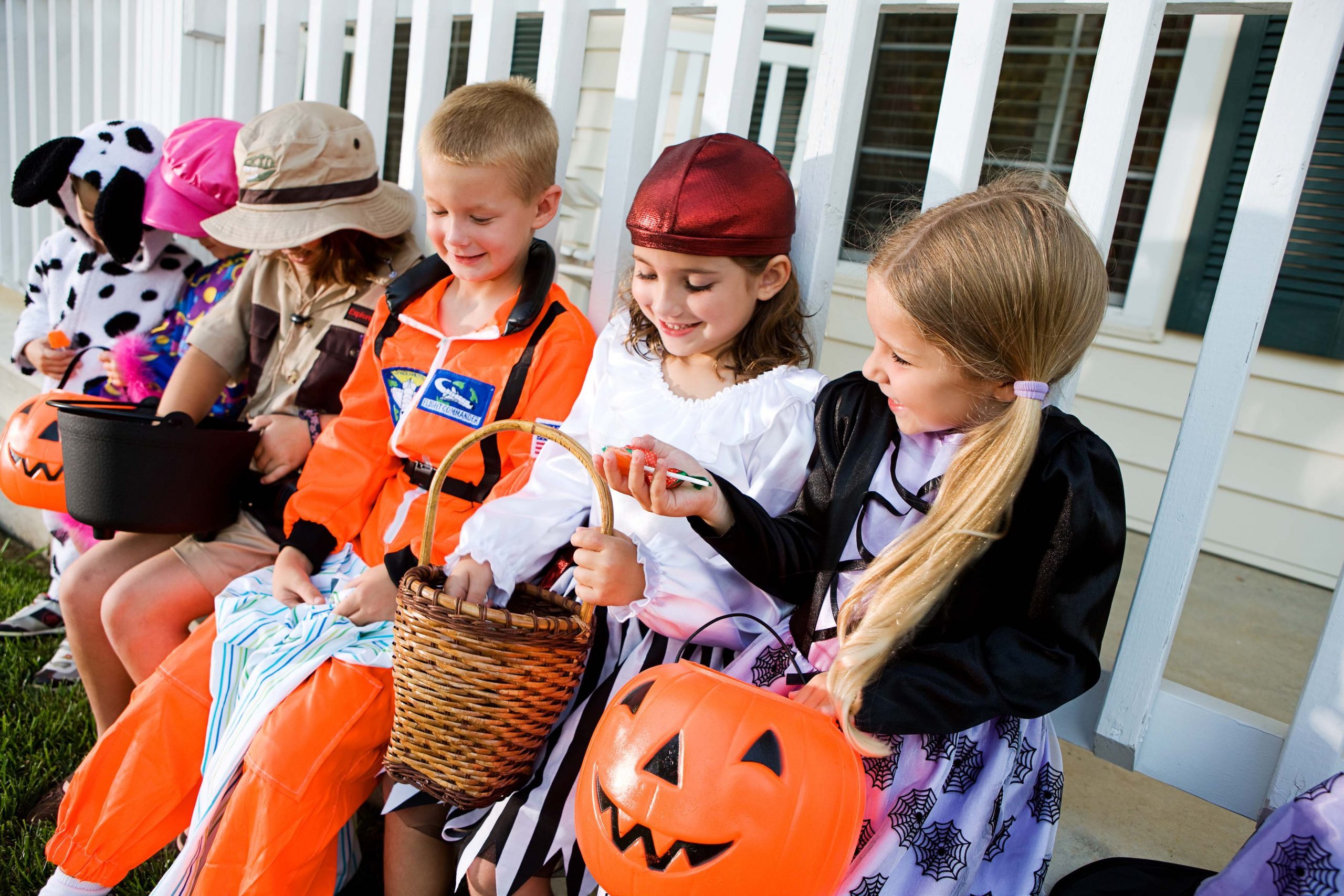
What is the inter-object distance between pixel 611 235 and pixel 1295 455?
3592mm

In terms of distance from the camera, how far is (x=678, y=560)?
1848 millimetres

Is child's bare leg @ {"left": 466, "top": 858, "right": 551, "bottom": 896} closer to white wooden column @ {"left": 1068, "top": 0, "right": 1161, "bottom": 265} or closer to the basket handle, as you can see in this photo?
the basket handle

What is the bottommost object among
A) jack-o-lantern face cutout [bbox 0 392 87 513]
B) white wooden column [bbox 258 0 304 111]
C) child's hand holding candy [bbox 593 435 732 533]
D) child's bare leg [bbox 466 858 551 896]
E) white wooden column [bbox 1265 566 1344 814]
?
child's bare leg [bbox 466 858 551 896]

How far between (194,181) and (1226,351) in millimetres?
2929

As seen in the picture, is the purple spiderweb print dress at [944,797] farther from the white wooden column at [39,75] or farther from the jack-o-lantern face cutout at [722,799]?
the white wooden column at [39,75]

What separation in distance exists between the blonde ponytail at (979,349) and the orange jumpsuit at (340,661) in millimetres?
1024

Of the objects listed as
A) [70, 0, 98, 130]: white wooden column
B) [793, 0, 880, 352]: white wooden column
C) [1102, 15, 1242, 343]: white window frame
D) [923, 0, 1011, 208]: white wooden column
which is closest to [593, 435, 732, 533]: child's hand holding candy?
[793, 0, 880, 352]: white wooden column

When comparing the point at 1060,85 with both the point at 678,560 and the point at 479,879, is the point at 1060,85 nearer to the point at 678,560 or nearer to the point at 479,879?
the point at 678,560

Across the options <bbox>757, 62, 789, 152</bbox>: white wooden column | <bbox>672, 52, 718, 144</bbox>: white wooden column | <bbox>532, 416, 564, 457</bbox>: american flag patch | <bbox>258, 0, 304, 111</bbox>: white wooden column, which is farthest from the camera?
<bbox>672, 52, 718, 144</bbox>: white wooden column

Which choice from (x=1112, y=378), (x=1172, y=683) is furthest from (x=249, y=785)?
(x=1112, y=378)

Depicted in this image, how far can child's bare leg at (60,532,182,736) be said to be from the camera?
2.50m

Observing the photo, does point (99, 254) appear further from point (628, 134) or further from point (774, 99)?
point (774, 99)

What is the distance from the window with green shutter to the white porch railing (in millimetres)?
2713

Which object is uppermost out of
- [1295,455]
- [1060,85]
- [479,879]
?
[1060,85]
